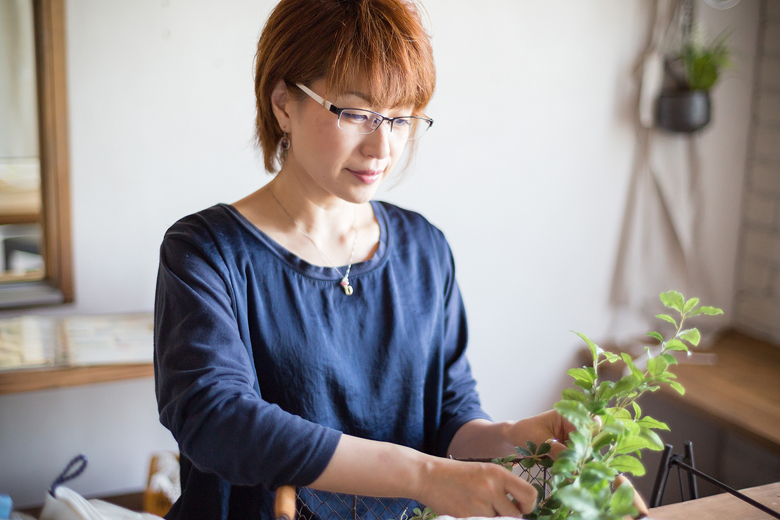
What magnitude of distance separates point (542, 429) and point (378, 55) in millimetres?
575

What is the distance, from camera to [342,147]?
3.27 ft

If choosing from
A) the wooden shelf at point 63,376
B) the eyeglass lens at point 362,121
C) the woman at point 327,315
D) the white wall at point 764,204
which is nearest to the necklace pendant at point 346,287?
the woman at point 327,315

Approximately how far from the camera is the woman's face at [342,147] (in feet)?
3.24

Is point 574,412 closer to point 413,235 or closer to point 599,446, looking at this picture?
point 599,446

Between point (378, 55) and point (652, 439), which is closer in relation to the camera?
point (652, 439)

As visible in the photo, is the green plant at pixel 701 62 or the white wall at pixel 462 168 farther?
the green plant at pixel 701 62

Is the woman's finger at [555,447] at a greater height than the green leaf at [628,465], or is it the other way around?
the green leaf at [628,465]

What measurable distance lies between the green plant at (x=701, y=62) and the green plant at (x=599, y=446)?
5.10ft

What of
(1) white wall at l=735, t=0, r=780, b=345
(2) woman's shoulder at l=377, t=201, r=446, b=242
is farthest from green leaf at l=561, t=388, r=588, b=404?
(1) white wall at l=735, t=0, r=780, b=345

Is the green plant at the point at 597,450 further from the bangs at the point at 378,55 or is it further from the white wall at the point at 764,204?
the white wall at the point at 764,204

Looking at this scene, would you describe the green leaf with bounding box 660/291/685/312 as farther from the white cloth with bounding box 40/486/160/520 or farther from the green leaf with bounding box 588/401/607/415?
the white cloth with bounding box 40/486/160/520

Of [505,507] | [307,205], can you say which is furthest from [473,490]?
[307,205]

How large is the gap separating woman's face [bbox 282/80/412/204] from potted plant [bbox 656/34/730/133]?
4.66ft

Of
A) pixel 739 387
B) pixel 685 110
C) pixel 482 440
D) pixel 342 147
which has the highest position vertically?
pixel 685 110
